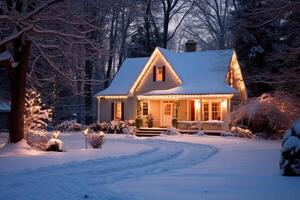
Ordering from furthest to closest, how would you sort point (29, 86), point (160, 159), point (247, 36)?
1. point (247, 36)
2. point (29, 86)
3. point (160, 159)

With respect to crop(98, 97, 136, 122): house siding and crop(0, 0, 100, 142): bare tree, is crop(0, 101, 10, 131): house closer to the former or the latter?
crop(98, 97, 136, 122): house siding

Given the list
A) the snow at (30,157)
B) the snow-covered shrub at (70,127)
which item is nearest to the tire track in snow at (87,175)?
the snow at (30,157)

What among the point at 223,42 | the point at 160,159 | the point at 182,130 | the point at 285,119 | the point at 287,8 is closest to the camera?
the point at 287,8

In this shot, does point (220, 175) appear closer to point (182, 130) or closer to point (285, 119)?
point (285, 119)

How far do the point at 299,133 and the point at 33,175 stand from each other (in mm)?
7264

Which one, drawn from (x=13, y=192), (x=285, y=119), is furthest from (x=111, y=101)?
(x=13, y=192)

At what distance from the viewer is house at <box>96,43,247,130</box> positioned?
3269cm

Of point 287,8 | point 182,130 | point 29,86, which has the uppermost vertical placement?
point 287,8

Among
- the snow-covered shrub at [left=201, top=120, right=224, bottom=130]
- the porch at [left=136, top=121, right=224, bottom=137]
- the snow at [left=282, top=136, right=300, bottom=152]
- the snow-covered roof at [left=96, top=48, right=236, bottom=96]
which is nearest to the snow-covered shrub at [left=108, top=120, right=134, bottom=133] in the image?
the porch at [left=136, top=121, right=224, bottom=137]

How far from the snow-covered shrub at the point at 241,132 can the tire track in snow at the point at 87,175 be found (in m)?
11.4

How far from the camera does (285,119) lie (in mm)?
27750

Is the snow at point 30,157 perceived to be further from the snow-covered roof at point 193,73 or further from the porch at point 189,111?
the snow-covered roof at point 193,73

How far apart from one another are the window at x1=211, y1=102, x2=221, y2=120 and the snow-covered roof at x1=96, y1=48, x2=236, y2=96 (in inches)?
52.4

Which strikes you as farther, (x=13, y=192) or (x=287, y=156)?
(x=287, y=156)
